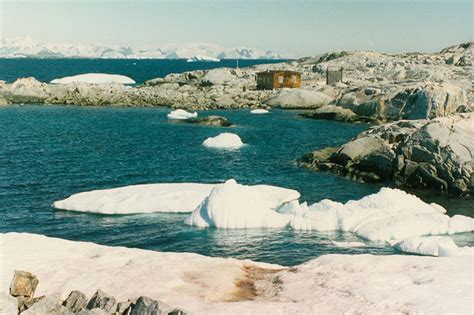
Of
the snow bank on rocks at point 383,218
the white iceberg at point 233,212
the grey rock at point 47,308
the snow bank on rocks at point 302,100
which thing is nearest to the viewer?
the grey rock at point 47,308

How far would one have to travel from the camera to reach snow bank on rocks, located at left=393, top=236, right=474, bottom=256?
96.8 feet

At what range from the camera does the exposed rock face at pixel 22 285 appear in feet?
70.3

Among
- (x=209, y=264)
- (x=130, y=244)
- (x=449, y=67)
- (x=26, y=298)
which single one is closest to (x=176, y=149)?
(x=130, y=244)

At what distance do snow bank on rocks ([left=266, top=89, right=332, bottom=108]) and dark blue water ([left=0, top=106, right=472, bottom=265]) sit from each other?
243 inches

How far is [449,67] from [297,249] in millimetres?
117242

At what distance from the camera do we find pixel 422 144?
50.2 m

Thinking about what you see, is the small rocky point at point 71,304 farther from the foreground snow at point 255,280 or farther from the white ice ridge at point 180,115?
the white ice ridge at point 180,115

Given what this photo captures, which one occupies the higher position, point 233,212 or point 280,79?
point 280,79

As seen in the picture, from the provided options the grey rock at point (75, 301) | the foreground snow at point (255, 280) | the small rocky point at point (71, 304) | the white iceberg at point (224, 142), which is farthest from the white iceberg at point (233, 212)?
the white iceberg at point (224, 142)

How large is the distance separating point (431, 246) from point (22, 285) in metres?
21.9

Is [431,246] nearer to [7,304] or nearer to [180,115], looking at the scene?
[7,304]

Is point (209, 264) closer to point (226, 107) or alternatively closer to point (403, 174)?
point (403, 174)

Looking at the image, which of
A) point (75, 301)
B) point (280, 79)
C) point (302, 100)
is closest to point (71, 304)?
point (75, 301)

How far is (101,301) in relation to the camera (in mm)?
20453
